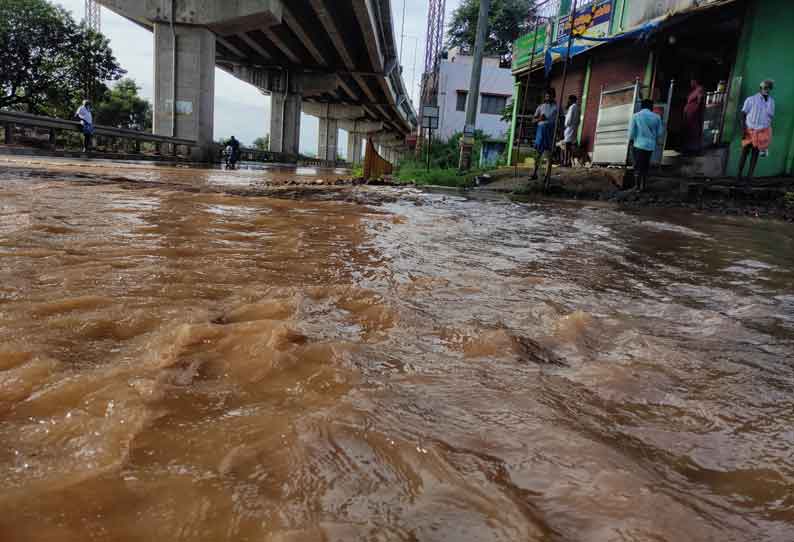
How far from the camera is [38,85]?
29.7 meters

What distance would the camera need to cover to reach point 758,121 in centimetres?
880

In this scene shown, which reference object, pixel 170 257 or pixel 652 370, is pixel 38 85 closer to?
pixel 170 257

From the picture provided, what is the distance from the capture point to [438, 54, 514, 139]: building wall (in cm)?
3397

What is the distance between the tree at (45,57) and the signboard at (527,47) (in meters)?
25.3

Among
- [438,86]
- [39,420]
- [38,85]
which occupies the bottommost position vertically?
[39,420]

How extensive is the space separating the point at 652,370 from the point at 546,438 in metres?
0.63

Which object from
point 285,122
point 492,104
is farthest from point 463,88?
point 285,122

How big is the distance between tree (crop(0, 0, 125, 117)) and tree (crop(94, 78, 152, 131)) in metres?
6.76

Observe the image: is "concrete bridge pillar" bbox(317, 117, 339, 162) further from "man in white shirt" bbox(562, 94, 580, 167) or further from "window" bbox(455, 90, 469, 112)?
"man in white shirt" bbox(562, 94, 580, 167)

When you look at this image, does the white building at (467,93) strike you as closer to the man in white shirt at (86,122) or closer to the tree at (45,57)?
the tree at (45,57)

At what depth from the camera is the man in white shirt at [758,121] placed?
28.7ft

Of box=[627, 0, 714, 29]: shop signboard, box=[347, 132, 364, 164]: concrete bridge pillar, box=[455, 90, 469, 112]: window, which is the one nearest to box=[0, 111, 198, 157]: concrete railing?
box=[627, 0, 714, 29]: shop signboard

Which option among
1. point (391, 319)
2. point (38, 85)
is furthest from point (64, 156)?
point (38, 85)

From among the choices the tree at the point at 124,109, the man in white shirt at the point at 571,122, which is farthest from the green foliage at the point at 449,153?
the tree at the point at 124,109
